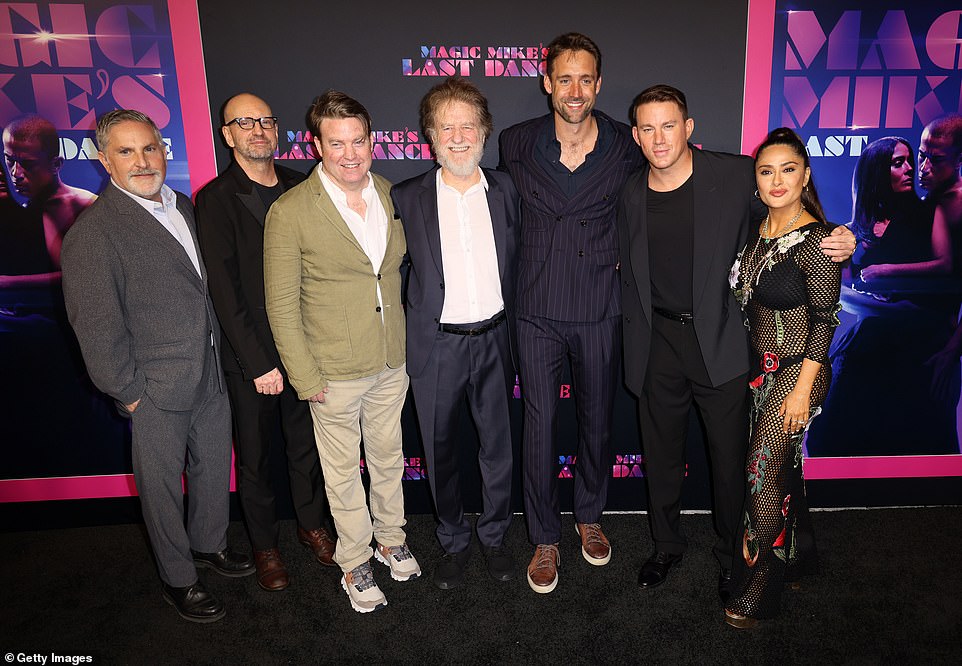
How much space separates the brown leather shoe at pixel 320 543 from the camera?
3416 mm

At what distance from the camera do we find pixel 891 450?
3.87m

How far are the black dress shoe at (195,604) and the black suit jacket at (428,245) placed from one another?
1374mm

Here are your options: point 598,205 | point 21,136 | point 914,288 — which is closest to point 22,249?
point 21,136

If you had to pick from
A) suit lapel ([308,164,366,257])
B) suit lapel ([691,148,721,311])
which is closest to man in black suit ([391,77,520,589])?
suit lapel ([308,164,366,257])

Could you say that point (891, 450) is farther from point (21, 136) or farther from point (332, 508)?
point (21, 136)

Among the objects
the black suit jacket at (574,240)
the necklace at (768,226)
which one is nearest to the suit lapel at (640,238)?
the black suit jacket at (574,240)

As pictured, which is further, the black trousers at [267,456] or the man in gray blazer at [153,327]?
the black trousers at [267,456]

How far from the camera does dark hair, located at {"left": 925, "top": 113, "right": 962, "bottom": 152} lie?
11.6 feet

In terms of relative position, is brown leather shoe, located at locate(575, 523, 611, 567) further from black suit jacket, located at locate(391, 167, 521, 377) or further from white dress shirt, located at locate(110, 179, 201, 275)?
white dress shirt, located at locate(110, 179, 201, 275)

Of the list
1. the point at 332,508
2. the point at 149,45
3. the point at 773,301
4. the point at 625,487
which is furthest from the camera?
the point at 625,487

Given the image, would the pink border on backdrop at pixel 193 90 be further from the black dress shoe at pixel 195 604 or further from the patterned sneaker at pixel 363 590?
the patterned sneaker at pixel 363 590

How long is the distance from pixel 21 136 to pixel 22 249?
578 mm

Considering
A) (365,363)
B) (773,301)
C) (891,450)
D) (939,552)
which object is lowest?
(939,552)

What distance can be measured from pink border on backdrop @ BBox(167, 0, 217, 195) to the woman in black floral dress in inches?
105
